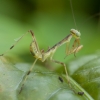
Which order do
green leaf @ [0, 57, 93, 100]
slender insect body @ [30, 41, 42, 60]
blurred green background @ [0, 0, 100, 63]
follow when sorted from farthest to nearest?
blurred green background @ [0, 0, 100, 63] → slender insect body @ [30, 41, 42, 60] → green leaf @ [0, 57, 93, 100]

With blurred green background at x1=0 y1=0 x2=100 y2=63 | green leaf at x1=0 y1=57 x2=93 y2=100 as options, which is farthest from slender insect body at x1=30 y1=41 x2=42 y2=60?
blurred green background at x1=0 y1=0 x2=100 y2=63

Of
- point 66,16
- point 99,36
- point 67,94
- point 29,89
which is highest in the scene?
point 29,89

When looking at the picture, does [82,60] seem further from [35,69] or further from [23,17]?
[23,17]

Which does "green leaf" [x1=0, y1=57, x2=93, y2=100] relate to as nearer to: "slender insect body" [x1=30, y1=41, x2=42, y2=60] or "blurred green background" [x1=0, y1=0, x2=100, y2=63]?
"slender insect body" [x1=30, y1=41, x2=42, y2=60]

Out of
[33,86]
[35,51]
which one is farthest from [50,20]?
[33,86]

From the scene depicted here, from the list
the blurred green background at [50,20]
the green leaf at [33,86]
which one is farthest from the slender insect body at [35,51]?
the blurred green background at [50,20]

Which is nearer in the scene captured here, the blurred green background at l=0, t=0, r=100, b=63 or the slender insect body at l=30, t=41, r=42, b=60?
the slender insect body at l=30, t=41, r=42, b=60

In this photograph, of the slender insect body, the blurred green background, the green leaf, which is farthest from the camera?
the blurred green background

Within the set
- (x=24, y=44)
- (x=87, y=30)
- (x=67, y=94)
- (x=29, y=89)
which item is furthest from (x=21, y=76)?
(x=87, y=30)

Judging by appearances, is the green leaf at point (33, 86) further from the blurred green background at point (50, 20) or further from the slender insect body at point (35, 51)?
the blurred green background at point (50, 20)
